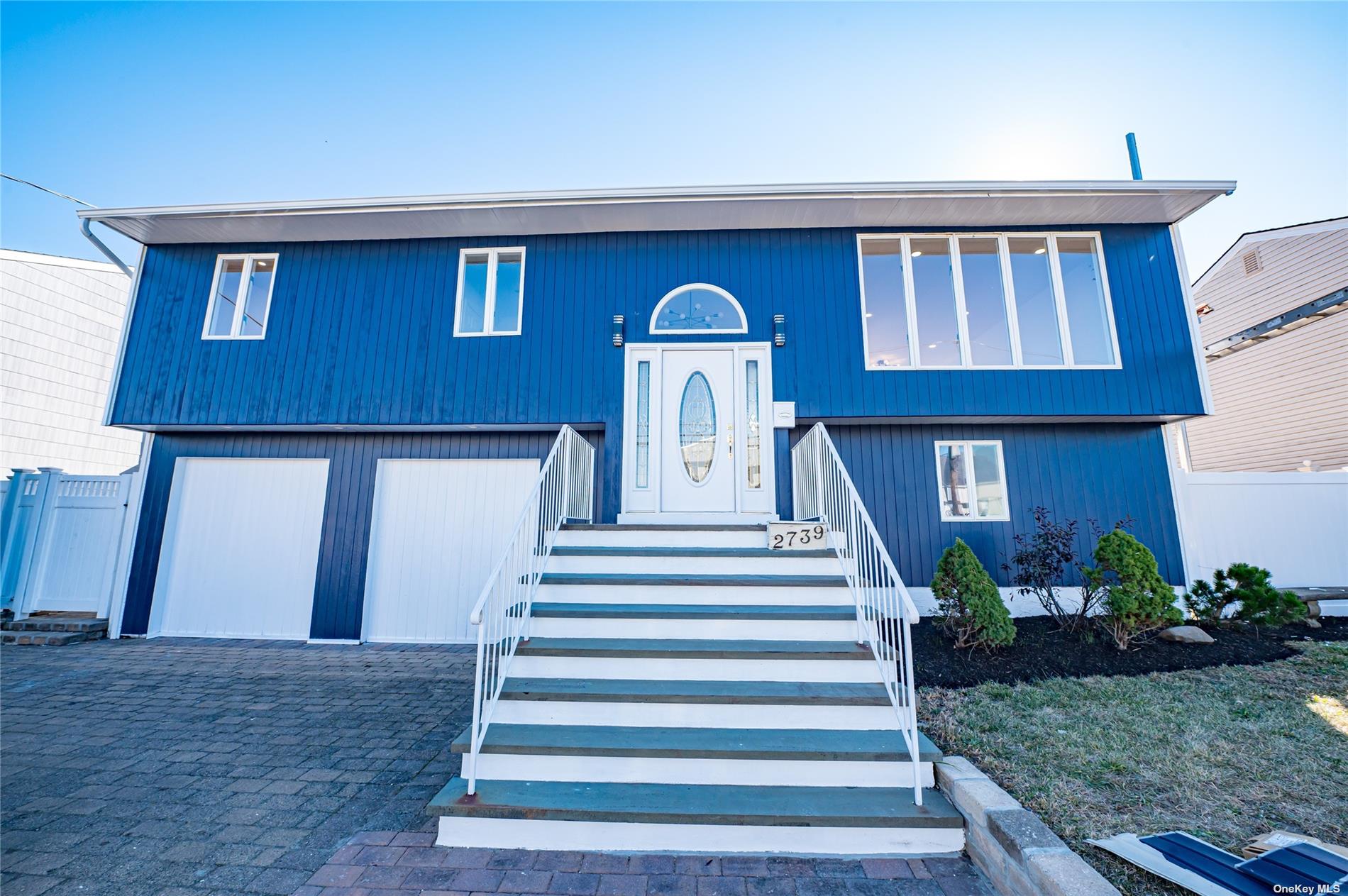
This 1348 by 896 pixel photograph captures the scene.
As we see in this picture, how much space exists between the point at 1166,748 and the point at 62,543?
1137 centimetres

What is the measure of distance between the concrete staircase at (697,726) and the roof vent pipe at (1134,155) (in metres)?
7.45

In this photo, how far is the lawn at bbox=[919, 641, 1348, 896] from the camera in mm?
2410

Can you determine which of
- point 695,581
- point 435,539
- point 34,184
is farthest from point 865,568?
point 34,184

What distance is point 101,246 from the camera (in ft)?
21.8

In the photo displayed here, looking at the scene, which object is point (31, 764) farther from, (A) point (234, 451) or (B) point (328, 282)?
(B) point (328, 282)

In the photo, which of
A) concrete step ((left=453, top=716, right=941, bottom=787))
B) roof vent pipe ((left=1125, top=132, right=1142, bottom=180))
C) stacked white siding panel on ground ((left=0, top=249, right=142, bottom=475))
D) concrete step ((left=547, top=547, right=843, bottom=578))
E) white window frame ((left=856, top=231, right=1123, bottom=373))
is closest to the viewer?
concrete step ((left=453, top=716, right=941, bottom=787))

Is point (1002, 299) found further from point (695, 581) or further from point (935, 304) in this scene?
point (695, 581)

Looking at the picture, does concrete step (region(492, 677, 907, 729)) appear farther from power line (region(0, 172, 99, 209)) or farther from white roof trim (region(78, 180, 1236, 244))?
power line (region(0, 172, 99, 209))

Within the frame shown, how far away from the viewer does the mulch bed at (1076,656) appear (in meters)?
4.46

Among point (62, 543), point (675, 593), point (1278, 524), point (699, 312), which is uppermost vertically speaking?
point (699, 312)

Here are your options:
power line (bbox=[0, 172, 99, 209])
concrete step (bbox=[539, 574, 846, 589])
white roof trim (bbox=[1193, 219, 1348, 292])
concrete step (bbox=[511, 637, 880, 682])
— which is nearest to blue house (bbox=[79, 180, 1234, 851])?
concrete step (bbox=[539, 574, 846, 589])

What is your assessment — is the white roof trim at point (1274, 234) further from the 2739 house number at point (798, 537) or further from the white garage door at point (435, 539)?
the white garage door at point (435, 539)

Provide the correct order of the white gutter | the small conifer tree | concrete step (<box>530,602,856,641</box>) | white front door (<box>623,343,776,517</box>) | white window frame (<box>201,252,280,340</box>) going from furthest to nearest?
white window frame (<box>201,252,280,340</box>), white front door (<box>623,343,776,517</box>), the white gutter, the small conifer tree, concrete step (<box>530,602,856,641</box>)

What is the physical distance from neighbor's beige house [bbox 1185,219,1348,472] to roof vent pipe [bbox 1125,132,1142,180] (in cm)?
415
